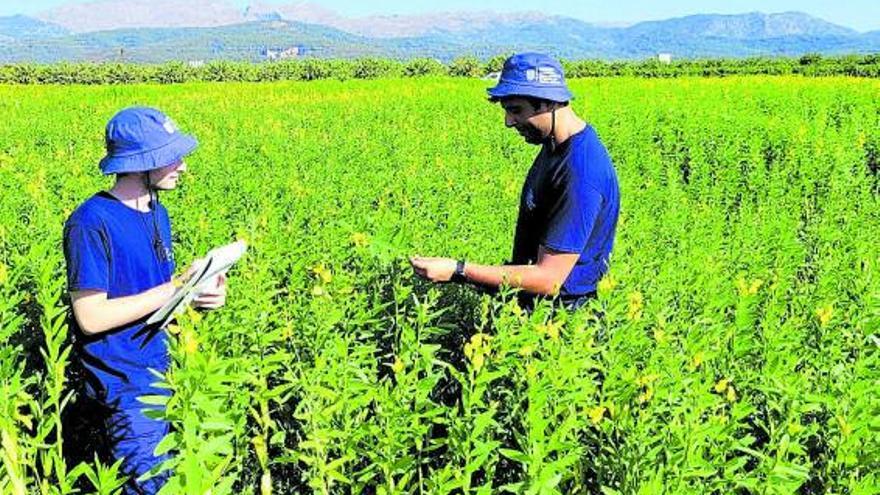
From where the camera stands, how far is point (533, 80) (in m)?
3.03

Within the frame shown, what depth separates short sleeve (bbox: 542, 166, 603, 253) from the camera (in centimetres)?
298

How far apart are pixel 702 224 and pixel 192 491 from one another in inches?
190

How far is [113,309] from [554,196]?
64.1 inches

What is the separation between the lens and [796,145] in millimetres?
11430

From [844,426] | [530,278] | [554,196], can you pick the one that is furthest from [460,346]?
[844,426]

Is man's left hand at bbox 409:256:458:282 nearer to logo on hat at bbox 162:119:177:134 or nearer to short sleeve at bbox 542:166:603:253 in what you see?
short sleeve at bbox 542:166:603:253

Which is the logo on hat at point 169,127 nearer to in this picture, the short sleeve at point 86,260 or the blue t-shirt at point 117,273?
the blue t-shirt at point 117,273

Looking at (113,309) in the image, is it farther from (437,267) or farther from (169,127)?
(437,267)

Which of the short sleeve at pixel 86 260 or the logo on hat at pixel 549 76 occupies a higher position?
the logo on hat at pixel 549 76

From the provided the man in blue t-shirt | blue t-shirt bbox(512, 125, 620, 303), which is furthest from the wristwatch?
blue t-shirt bbox(512, 125, 620, 303)

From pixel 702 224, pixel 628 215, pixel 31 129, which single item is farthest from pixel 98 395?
pixel 31 129

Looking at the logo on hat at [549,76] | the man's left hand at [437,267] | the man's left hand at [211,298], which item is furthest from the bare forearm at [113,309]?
the logo on hat at [549,76]

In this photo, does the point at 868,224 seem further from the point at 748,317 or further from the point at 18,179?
the point at 18,179

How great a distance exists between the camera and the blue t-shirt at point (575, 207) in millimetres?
2986
